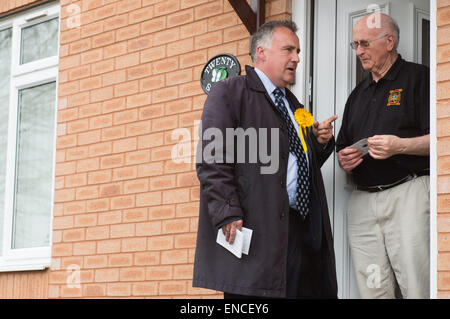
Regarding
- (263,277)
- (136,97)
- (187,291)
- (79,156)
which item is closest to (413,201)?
(263,277)

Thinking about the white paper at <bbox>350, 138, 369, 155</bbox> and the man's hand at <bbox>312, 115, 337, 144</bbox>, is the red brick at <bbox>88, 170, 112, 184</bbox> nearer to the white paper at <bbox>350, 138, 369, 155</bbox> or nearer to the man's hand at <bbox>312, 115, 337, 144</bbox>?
the man's hand at <bbox>312, 115, 337, 144</bbox>

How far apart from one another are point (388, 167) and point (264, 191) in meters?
0.81

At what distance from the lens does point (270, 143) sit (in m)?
4.13

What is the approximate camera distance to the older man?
430 centimetres

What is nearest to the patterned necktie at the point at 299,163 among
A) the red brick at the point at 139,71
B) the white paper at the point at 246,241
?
the white paper at the point at 246,241

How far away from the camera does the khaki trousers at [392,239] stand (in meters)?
4.29

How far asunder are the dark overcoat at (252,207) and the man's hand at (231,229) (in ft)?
0.12

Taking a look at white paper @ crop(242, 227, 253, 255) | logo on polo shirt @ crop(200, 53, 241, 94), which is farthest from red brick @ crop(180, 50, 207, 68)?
white paper @ crop(242, 227, 253, 255)

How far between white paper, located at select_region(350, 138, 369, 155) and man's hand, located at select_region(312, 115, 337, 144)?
0.51 ft

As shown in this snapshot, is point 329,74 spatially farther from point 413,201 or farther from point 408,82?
point 413,201

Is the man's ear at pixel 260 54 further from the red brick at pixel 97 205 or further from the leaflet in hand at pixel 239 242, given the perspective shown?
the red brick at pixel 97 205

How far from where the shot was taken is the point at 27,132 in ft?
22.1

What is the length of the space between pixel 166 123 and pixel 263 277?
1.93 metres
